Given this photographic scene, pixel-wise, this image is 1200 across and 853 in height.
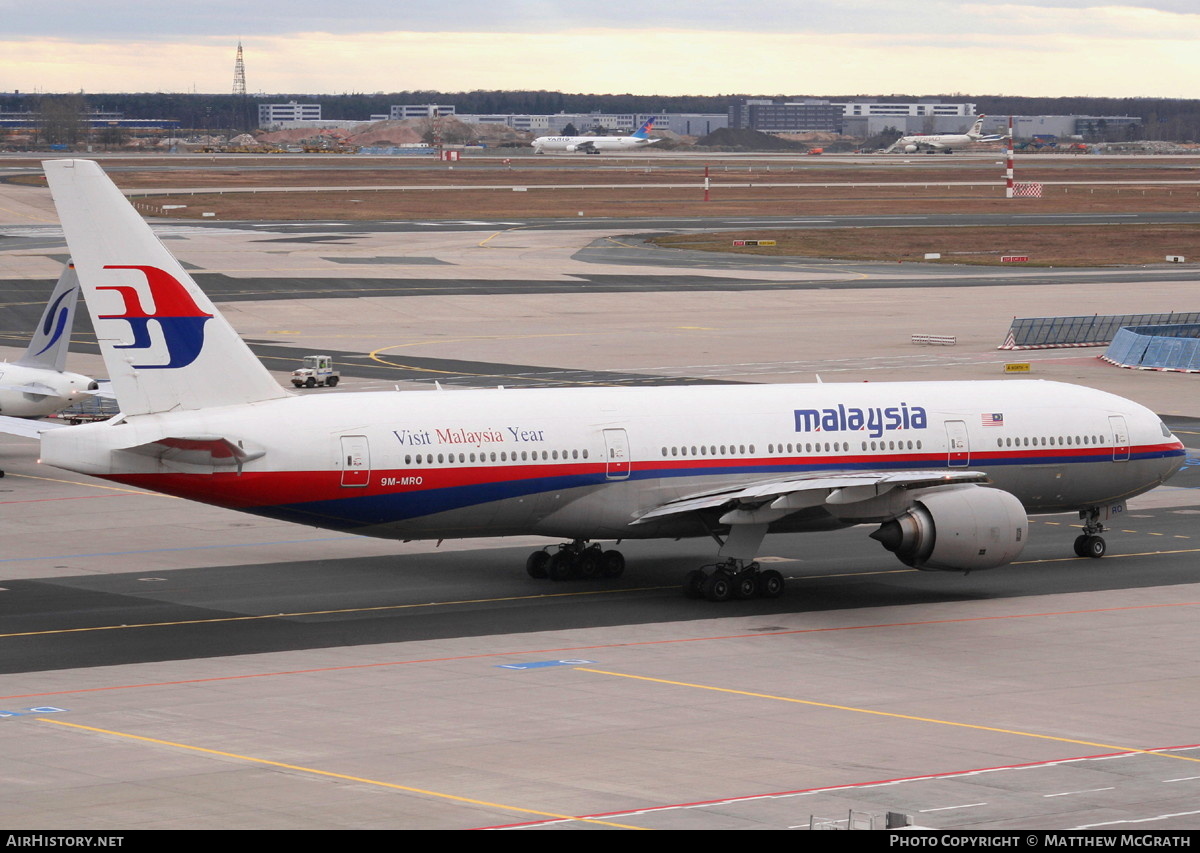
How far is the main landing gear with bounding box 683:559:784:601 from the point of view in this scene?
38.8 m

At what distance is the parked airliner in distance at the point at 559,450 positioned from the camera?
118 ft

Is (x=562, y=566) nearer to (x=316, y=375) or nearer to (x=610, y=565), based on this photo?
(x=610, y=565)

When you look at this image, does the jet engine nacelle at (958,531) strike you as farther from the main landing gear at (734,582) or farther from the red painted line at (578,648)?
the main landing gear at (734,582)

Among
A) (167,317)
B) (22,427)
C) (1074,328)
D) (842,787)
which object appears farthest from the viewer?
(1074,328)

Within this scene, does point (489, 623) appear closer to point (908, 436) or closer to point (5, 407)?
point (908, 436)

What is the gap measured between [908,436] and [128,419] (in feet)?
58.4

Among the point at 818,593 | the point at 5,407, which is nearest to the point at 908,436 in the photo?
the point at 818,593

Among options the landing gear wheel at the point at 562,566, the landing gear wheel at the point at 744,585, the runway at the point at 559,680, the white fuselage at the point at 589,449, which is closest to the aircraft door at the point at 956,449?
the white fuselage at the point at 589,449

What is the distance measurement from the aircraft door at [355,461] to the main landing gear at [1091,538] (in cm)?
1879

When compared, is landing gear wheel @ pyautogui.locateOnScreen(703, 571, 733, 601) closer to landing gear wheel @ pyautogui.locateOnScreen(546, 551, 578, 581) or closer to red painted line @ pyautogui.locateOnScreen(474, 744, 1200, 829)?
landing gear wheel @ pyautogui.locateOnScreen(546, 551, 578, 581)

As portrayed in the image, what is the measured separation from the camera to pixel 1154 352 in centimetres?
8262

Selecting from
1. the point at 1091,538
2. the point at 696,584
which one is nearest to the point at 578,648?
the point at 696,584

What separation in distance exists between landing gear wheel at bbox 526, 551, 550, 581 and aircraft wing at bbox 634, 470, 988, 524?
3.06 m

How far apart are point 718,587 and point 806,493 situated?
9.71 ft
